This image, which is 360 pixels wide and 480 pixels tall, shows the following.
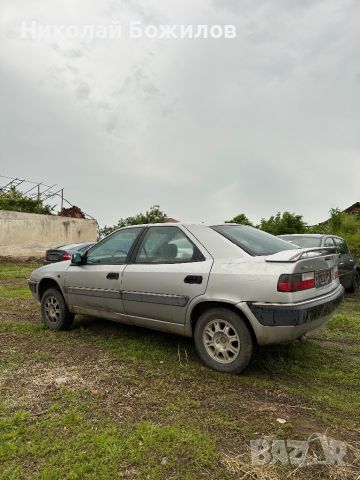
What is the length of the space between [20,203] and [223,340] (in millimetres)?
21817

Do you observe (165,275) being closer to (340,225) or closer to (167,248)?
(167,248)

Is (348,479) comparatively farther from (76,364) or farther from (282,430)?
(76,364)

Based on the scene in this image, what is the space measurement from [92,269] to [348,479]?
12.0ft

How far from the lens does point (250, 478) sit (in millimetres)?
2236

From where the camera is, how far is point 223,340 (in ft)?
12.3

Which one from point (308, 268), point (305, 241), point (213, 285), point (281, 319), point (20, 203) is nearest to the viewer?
point (281, 319)

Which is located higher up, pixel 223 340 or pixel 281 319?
pixel 281 319

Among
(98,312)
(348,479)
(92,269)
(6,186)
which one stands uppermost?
(6,186)

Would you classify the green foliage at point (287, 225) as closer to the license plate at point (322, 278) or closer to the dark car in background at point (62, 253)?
the dark car in background at point (62, 253)

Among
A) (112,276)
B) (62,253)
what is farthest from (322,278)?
(62,253)

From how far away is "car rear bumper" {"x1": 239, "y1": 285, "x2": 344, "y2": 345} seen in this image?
3.39 m

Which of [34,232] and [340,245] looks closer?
[340,245]

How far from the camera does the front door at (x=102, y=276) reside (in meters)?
4.70

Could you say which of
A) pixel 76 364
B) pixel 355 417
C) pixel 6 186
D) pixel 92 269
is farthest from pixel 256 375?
pixel 6 186
